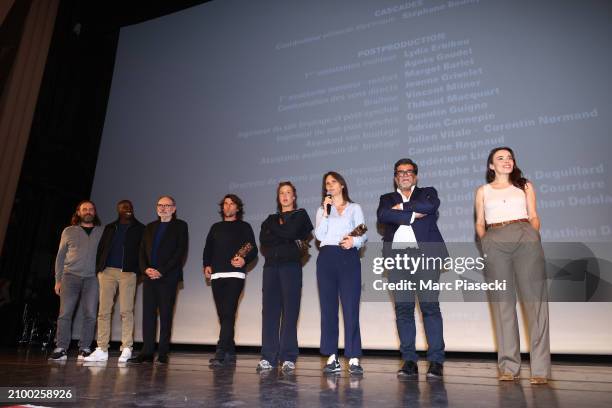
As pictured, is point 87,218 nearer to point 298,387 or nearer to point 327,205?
point 327,205

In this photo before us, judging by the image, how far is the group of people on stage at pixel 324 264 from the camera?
2.55 m

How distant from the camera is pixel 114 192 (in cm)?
562

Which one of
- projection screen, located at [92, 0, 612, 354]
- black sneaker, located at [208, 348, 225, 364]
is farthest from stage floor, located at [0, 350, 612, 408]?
projection screen, located at [92, 0, 612, 354]

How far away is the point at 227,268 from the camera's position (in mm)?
3477

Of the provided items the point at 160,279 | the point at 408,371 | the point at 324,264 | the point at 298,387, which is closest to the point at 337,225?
the point at 324,264

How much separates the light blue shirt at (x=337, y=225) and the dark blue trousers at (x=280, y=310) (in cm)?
29

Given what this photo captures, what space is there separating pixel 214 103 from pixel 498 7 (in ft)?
10.2

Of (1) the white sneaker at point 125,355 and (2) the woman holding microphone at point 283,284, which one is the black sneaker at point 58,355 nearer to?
(1) the white sneaker at point 125,355

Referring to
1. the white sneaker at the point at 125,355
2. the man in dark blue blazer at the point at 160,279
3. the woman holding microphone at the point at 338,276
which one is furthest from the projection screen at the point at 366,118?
the white sneaker at the point at 125,355

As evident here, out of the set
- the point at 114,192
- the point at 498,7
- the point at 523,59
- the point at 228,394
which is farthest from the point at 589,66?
the point at 114,192

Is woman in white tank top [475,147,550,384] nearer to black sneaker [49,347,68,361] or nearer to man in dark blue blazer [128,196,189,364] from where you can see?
man in dark blue blazer [128,196,189,364]

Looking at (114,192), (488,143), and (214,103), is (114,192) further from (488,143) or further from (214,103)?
(488,143)

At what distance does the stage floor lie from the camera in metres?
1.75

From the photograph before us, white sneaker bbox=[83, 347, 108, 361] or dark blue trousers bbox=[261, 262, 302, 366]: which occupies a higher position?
dark blue trousers bbox=[261, 262, 302, 366]
